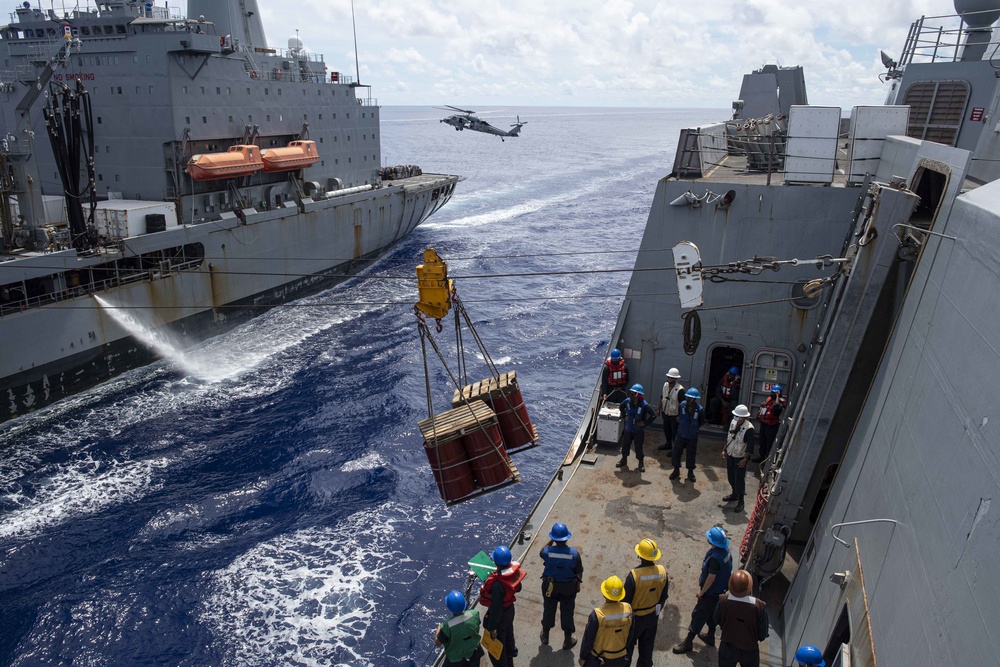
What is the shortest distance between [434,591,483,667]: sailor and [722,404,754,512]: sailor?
424cm

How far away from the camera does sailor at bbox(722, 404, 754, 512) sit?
342 inches

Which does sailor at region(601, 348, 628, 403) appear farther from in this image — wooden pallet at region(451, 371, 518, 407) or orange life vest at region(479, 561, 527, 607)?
orange life vest at region(479, 561, 527, 607)

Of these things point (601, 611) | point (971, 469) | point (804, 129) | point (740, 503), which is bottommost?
point (740, 503)

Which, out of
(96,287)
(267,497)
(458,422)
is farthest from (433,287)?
(96,287)

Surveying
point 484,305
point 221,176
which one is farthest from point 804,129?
point 221,176

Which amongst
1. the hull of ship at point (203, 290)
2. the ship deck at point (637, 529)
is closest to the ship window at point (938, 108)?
the ship deck at point (637, 529)

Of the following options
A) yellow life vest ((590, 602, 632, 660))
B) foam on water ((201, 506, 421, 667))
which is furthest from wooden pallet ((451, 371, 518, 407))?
foam on water ((201, 506, 421, 667))

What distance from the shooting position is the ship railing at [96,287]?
18094mm

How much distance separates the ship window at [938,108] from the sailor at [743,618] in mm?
11754

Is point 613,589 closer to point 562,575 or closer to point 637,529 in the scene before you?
point 562,575

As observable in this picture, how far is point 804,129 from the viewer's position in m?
11.0

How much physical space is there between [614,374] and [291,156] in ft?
68.5

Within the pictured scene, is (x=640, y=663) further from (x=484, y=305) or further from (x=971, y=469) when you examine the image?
(x=484, y=305)

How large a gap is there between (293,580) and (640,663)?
6834mm
